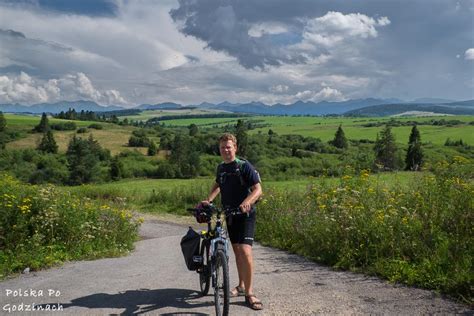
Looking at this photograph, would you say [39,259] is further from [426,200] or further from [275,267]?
[426,200]

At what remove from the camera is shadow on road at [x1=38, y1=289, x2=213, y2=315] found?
221 inches

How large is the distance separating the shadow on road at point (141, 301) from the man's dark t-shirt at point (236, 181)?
5.04ft

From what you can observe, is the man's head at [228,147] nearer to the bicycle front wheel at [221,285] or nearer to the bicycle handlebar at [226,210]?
the bicycle handlebar at [226,210]

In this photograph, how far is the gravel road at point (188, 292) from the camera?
17.8ft

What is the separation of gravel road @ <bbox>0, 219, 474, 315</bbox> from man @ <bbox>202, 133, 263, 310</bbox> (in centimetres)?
43

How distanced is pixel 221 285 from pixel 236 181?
1.40 m

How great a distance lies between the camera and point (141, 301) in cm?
587

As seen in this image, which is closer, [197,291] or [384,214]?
[197,291]

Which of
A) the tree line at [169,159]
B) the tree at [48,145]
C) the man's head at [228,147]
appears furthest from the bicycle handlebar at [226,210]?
the tree at [48,145]

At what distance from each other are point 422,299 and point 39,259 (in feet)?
23.4

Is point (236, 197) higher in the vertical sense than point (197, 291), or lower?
higher

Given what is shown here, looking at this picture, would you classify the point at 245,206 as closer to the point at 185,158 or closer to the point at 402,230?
the point at 402,230

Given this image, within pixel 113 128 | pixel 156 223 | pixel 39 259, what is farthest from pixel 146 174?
pixel 39 259

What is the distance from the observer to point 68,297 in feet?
20.3
